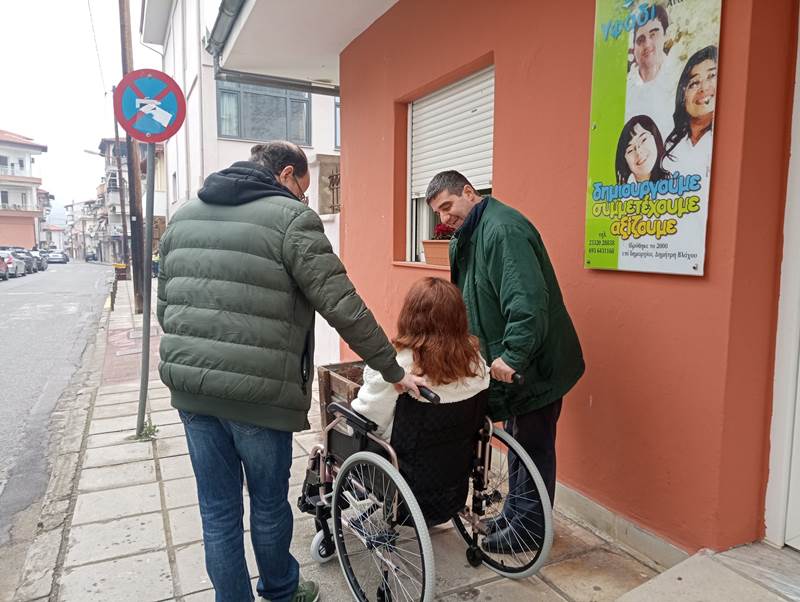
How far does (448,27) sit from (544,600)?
3.72 meters

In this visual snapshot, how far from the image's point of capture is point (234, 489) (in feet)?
7.34

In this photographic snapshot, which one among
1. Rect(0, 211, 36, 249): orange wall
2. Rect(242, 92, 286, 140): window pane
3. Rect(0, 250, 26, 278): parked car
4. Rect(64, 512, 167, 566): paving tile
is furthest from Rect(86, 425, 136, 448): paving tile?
Rect(0, 211, 36, 249): orange wall

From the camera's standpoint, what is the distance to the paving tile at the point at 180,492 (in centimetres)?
360

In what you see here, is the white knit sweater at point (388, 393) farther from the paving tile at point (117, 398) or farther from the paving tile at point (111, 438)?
the paving tile at point (117, 398)

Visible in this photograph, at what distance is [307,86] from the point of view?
820 centimetres

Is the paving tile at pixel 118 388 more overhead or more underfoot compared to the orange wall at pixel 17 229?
more underfoot

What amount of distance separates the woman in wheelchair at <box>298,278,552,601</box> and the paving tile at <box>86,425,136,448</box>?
297 cm

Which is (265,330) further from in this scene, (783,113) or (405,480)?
(783,113)

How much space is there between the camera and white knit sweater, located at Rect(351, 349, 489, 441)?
7.33 feet

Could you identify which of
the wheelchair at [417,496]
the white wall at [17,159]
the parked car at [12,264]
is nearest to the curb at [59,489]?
the wheelchair at [417,496]

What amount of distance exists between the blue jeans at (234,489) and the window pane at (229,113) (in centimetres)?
1808

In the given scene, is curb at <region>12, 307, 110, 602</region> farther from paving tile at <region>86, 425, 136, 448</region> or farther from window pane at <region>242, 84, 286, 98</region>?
window pane at <region>242, 84, 286, 98</region>

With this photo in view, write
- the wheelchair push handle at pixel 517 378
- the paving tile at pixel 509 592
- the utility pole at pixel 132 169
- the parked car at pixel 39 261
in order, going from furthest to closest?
the parked car at pixel 39 261 < the utility pole at pixel 132 169 < the paving tile at pixel 509 592 < the wheelchair push handle at pixel 517 378

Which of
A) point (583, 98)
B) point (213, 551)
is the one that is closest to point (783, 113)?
point (583, 98)
